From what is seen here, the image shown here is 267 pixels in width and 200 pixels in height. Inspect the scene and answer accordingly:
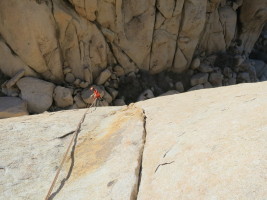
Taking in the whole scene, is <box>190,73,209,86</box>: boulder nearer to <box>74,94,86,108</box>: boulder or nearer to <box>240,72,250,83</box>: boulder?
<box>240,72,250,83</box>: boulder

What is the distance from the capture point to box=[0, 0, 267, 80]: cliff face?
10.3 meters

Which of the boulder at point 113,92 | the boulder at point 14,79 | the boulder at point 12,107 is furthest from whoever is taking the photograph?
the boulder at point 113,92

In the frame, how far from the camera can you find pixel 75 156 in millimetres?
3516

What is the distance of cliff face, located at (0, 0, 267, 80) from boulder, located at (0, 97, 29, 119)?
3.66 ft

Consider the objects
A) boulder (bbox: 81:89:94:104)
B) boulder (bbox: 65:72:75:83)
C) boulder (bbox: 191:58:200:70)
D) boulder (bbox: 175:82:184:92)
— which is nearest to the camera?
boulder (bbox: 81:89:94:104)

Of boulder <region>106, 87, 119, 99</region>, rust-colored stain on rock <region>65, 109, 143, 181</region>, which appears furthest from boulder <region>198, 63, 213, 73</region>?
rust-colored stain on rock <region>65, 109, 143, 181</region>

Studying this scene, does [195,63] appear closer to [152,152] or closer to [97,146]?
[97,146]

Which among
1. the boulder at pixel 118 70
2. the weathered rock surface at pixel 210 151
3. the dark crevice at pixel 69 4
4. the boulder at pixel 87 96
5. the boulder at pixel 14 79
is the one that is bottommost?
the boulder at pixel 87 96

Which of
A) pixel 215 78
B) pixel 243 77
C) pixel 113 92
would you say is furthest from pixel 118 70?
pixel 243 77

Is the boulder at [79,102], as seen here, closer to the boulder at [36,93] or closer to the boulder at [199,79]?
the boulder at [36,93]

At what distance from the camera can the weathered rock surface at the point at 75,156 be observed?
2.86 m

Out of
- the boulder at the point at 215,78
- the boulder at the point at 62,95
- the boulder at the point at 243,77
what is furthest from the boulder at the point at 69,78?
the boulder at the point at 243,77

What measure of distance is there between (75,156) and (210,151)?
167 cm

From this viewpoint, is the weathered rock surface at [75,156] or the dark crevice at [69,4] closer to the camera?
the weathered rock surface at [75,156]
